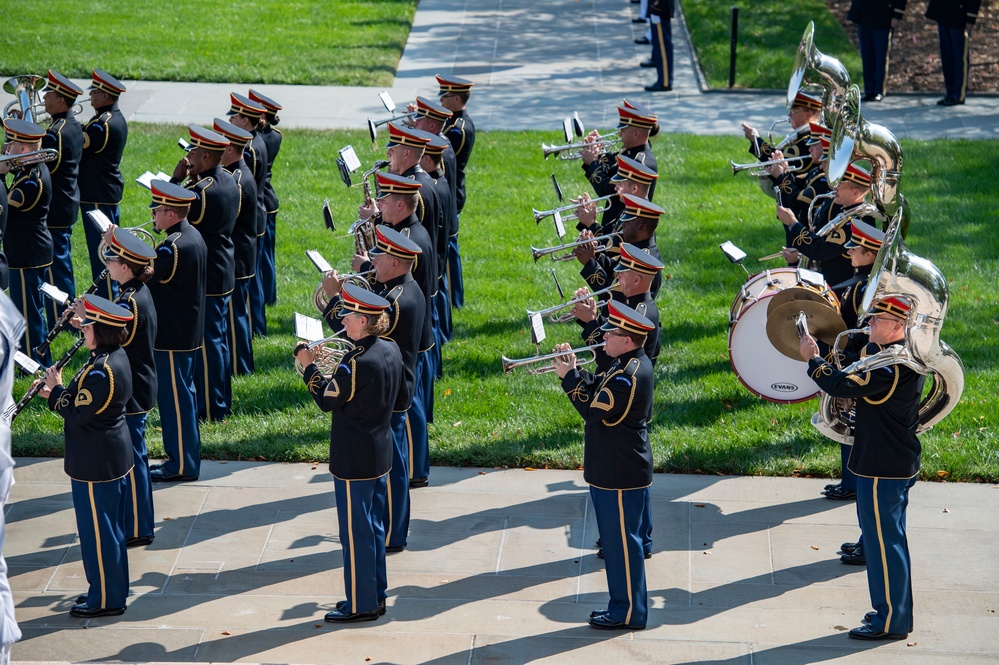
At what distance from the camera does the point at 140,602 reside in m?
7.81

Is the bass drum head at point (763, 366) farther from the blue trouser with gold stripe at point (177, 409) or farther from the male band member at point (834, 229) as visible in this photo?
the blue trouser with gold stripe at point (177, 409)

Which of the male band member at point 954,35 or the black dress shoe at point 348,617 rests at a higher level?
the male band member at point 954,35

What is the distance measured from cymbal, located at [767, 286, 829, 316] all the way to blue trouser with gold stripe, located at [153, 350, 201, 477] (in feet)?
14.1

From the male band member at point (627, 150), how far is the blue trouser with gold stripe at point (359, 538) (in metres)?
3.91

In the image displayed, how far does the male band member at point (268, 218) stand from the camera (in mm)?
11766

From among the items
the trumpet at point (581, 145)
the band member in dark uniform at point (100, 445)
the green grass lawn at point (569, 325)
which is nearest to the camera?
the band member in dark uniform at point (100, 445)

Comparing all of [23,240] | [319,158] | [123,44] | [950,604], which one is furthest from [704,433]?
[123,44]

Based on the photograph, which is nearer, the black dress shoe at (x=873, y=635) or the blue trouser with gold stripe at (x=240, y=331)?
the black dress shoe at (x=873, y=635)

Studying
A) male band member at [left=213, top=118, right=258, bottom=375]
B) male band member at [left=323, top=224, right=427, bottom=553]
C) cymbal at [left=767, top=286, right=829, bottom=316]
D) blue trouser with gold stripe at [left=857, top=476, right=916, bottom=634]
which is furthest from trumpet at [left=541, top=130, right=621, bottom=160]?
blue trouser with gold stripe at [left=857, top=476, right=916, bottom=634]

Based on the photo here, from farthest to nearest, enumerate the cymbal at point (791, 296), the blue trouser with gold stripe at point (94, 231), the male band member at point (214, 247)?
the blue trouser with gold stripe at point (94, 231)
the male band member at point (214, 247)
the cymbal at point (791, 296)

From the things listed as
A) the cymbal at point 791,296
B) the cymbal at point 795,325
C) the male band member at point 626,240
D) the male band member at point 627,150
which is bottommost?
the cymbal at point 795,325

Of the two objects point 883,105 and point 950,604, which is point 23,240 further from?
point 883,105

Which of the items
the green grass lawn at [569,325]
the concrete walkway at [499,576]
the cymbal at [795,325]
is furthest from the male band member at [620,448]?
the green grass lawn at [569,325]

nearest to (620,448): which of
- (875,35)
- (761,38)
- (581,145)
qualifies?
(581,145)
